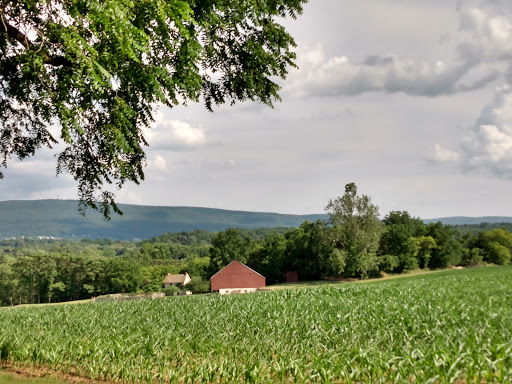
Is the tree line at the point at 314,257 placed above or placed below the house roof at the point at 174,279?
above

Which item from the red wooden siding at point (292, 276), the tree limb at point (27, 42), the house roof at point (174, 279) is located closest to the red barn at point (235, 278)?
the red wooden siding at point (292, 276)

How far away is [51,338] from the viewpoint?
10.9m

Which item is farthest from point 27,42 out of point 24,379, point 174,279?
point 174,279

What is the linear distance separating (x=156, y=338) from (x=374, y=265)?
1874 inches

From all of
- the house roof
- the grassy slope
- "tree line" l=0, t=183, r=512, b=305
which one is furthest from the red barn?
the grassy slope

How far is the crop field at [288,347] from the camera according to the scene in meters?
6.68

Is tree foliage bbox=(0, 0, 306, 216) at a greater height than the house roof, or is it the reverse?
tree foliage bbox=(0, 0, 306, 216)

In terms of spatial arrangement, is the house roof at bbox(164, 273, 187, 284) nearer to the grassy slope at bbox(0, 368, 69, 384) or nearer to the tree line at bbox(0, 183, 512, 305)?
the tree line at bbox(0, 183, 512, 305)

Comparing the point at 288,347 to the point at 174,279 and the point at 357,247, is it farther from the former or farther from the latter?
the point at 174,279

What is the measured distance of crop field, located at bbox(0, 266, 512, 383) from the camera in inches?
263

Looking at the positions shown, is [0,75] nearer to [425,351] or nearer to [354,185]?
[425,351]

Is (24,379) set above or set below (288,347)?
below

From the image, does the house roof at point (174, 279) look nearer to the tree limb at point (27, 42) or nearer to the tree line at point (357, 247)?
the tree line at point (357, 247)

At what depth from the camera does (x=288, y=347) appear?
839 centimetres
